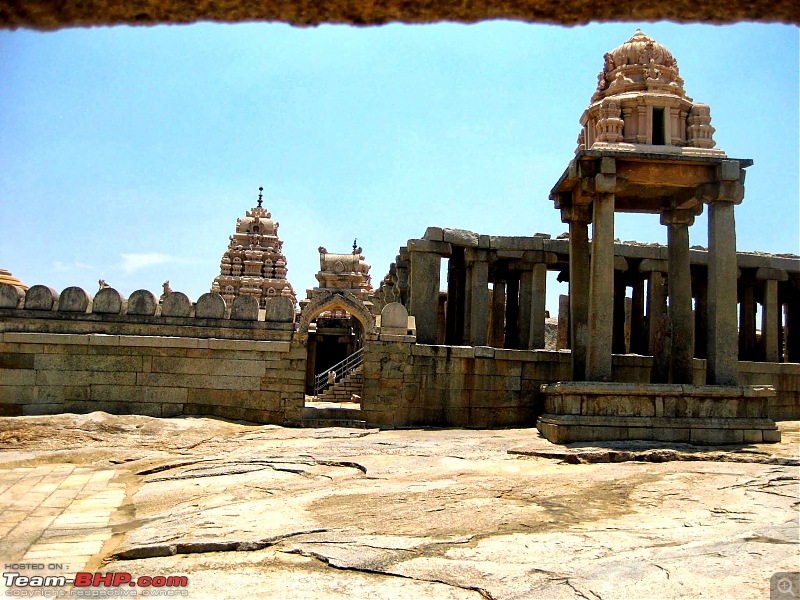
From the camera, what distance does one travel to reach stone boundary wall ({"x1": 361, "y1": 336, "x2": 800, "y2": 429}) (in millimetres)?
13531

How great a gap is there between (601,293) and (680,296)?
92.5 inches

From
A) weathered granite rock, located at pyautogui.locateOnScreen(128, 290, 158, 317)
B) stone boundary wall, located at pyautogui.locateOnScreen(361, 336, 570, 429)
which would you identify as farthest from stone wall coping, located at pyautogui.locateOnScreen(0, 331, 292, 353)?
stone boundary wall, located at pyautogui.locateOnScreen(361, 336, 570, 429)

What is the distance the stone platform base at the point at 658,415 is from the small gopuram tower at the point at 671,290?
0.02 meters

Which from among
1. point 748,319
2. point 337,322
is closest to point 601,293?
point 748,319

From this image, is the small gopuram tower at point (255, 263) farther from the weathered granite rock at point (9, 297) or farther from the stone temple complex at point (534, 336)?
the weathered granite rock at point (9, 297)

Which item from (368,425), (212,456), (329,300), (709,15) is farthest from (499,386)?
(709,15)

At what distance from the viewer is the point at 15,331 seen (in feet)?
42.9

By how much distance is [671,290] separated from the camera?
13344 mm

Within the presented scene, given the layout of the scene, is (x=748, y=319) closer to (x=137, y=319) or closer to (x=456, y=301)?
(x=456, y=301)

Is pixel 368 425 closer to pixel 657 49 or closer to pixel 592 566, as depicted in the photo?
pixel 592 566

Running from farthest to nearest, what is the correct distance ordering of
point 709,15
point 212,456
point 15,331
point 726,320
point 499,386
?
1. point 499,386
2. point 15,331
3. point 726,320
4. point 212,456
5. point 709,15

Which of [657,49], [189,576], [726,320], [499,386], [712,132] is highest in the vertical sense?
[657,49]

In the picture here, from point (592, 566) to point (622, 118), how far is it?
13.5m

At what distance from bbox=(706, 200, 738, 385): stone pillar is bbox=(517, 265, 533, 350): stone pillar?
5.42 meters
